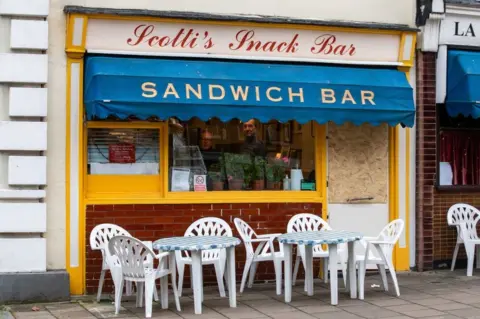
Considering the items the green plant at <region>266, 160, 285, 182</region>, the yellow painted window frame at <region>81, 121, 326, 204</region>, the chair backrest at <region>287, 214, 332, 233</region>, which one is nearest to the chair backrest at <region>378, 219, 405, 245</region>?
the chair backrest at <region>287, 214, 332, 233</region>

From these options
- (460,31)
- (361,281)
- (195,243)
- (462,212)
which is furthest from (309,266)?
(460,31)

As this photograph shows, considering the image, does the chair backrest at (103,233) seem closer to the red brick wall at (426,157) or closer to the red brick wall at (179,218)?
the red brick wall at (179,218)

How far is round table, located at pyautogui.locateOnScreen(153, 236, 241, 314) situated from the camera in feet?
25.0

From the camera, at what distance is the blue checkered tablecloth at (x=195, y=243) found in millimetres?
7608

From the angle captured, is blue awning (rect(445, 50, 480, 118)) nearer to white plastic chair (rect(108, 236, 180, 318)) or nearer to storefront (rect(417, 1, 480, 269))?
storefront (rect(417, 1, 480, 269))

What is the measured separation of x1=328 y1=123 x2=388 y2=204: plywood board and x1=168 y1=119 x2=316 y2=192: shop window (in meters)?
0.27

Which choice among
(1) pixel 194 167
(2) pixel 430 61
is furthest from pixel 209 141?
(2) pixel 430 61

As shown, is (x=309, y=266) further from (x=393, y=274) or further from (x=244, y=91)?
(x=244, y=91)

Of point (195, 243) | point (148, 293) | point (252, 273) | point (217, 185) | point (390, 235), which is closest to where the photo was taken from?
point (148, 293)

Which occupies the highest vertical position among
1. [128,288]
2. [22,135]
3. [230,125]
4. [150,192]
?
[230,125]

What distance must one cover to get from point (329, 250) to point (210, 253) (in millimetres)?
1495

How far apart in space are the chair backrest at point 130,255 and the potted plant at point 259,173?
2.59m

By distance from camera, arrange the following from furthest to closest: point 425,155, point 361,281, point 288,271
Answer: point 425,155, point 361,281, point 288,271

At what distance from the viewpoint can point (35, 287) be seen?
8.48 metres
